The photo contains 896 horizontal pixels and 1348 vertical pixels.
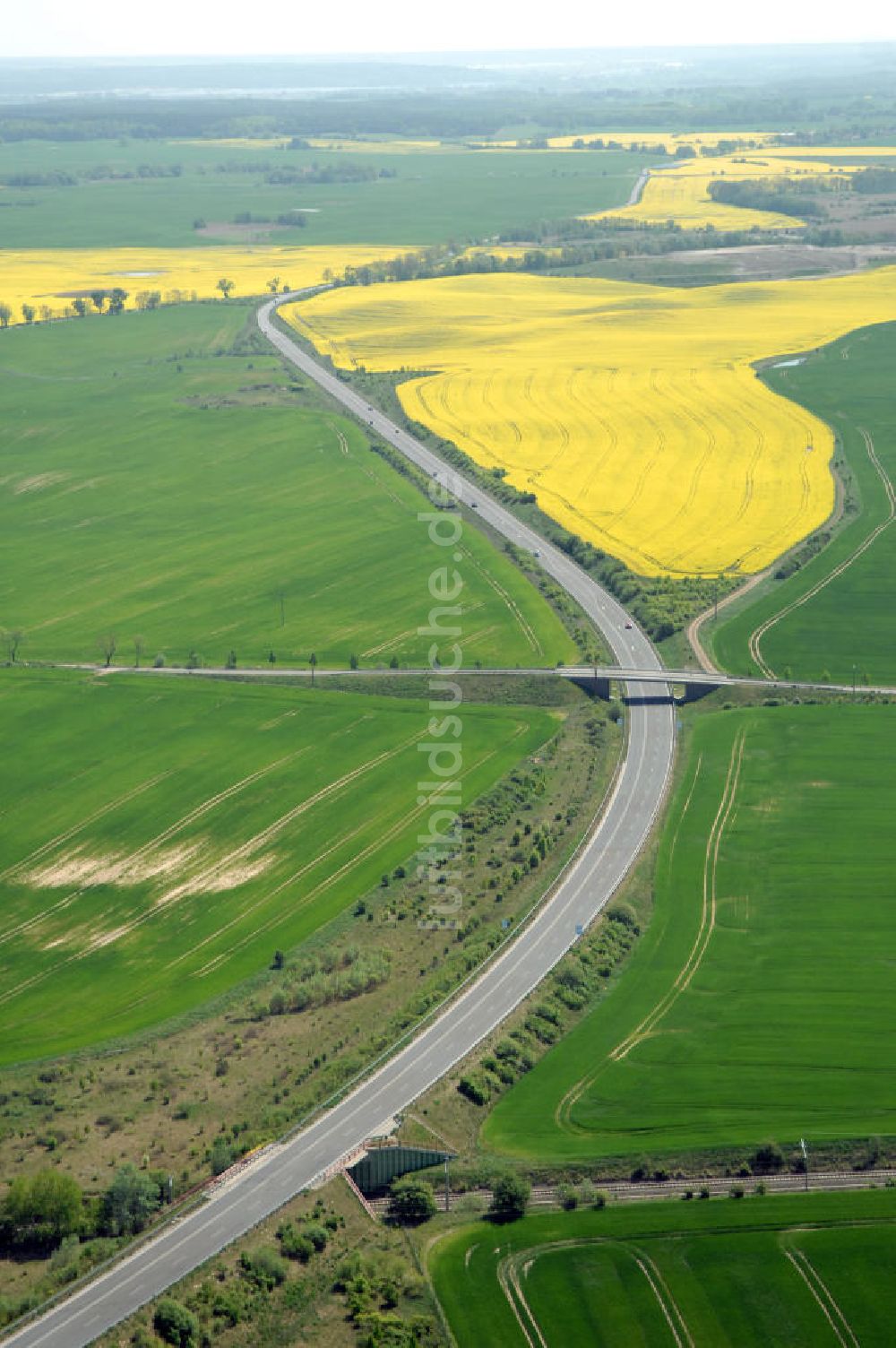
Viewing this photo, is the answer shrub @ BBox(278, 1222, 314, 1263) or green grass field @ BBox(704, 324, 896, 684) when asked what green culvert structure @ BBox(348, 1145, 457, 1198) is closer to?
shrub @ BBox(278, 1222, 314, 1263)

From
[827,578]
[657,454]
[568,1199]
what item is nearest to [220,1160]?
[568,1199]

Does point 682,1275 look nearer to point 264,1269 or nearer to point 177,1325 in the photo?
point 264,1269

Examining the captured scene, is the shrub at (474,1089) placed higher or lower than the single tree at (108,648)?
lower

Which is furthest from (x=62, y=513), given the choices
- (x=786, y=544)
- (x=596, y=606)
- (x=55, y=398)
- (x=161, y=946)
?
(x=161, y=946)

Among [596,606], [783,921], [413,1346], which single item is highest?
[596,606]

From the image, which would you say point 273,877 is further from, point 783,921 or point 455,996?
point 783,921

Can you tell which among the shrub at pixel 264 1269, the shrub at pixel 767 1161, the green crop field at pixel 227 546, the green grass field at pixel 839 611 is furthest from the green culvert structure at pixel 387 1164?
the green grass field at pixel 839 611

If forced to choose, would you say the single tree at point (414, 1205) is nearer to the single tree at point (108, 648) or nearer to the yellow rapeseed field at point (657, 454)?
the single tree at point (108, 648)
